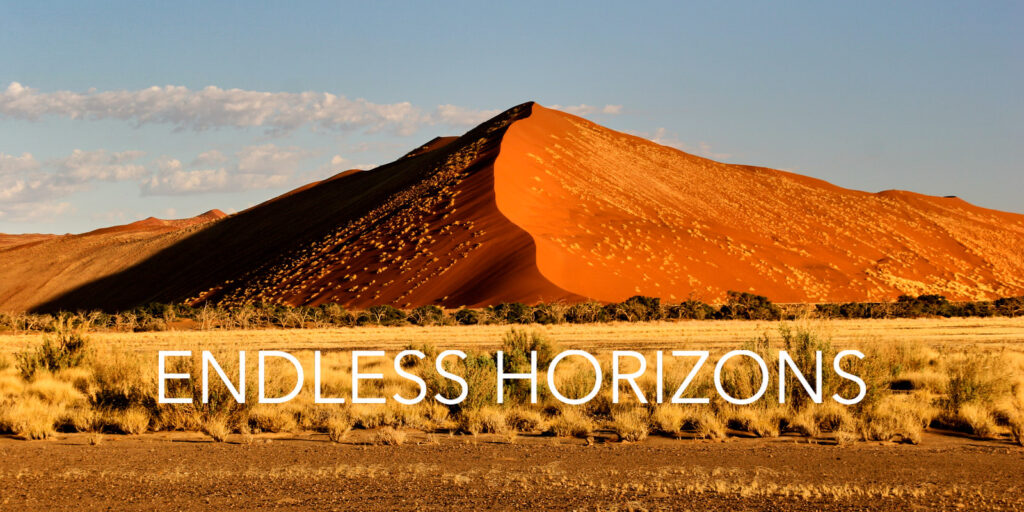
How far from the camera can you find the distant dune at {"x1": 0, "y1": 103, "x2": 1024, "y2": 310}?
181 feet

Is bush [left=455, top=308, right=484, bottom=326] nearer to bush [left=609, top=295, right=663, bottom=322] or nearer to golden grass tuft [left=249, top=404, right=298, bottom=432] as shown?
bush [left=609, top=295, right=663, bottom=322]

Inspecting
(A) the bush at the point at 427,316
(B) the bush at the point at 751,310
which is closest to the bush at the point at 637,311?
(B) the bush at the point at 751,310

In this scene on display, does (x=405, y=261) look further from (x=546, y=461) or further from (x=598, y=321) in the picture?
(x=546, y=461)

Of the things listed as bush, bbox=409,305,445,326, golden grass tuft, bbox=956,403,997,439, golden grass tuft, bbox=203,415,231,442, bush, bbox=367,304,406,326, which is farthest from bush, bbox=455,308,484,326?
golden grass tuft, bbox=956,403,997,439

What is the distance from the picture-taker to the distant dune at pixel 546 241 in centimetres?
5503

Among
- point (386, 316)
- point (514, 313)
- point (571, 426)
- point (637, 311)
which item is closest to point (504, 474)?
point (571, 426)

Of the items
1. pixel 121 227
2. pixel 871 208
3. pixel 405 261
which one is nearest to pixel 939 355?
pixel 405 261

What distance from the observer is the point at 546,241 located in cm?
5603

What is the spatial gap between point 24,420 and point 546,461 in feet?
24.5

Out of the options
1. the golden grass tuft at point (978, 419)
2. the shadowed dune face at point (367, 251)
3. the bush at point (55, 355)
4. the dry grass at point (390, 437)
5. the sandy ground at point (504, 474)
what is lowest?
the sandy ground at point (504, 474)

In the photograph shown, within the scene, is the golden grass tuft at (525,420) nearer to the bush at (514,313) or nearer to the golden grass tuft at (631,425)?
the golden grass tuft at (631,425)

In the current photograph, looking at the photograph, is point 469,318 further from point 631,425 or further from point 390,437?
point 390,437

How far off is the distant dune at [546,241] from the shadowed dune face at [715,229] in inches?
8.0

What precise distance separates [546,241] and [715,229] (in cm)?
1761
